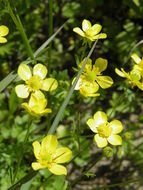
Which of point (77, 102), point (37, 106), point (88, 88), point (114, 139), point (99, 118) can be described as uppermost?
point (37, 106)

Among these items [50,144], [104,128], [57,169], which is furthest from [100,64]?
[57,169]

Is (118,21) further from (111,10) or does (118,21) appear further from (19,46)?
(19,46)

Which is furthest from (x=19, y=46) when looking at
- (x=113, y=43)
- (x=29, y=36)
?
(x=113, y=43)

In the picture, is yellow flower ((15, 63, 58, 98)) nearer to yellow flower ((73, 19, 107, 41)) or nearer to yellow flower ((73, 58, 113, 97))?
yellow flower ((73, 58, 113, 97))

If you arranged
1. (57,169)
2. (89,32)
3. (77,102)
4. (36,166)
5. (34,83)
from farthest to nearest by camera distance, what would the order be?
(77,102)
(89,32)
(34,83)
(57,169)
(36,166)

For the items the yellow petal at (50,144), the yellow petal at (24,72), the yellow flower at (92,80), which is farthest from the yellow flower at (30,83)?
the yellow petal at (50,144)

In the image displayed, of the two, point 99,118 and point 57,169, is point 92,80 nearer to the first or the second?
point 99,118
